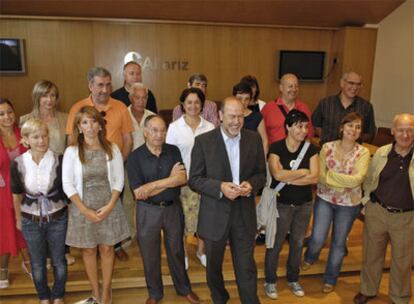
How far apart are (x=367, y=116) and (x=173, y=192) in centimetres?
208

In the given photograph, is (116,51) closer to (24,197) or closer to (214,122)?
(214,122)

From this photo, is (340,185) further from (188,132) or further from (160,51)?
(160,51)

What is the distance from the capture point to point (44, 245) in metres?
2.61

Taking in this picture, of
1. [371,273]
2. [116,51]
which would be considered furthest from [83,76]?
[371,273]

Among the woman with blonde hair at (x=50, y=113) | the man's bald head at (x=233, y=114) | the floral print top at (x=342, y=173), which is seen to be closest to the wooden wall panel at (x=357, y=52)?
the floral print top at (x=342, y=173)

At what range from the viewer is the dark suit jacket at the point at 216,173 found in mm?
2473

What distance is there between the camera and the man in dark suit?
94.9 inches

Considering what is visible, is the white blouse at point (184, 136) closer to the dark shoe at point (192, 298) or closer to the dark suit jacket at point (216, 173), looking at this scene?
the dark suit jacket at point (216, 173)

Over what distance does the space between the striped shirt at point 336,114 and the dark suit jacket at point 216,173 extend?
1.26 m

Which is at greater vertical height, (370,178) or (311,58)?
(311,58)

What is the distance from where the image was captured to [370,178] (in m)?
2.89

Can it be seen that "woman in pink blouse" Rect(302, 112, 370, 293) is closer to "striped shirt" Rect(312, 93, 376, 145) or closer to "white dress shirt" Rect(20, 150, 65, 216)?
"striped shirt" Rect(312, 93, 376, 145)

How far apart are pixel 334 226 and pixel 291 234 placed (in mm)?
375

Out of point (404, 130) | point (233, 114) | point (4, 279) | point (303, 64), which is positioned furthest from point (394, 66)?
point (4, 279)
